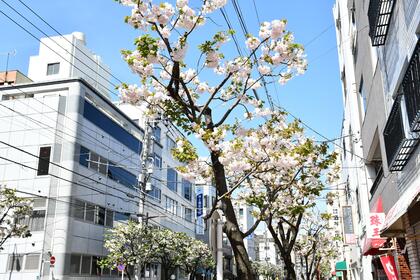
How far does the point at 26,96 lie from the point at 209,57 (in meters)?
26.3

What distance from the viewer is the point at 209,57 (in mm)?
9023

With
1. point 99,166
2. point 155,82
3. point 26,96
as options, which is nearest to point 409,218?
point 155,82

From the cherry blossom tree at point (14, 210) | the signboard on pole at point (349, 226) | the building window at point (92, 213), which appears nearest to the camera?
the cherry blossom tree at point (14, 210)

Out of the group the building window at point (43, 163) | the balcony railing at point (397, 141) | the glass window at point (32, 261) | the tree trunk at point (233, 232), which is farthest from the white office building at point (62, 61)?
the balcony railing at point (397, 141)

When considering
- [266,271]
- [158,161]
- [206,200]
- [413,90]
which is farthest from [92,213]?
[266,271]

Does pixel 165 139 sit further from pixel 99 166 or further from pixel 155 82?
pixel 155 82

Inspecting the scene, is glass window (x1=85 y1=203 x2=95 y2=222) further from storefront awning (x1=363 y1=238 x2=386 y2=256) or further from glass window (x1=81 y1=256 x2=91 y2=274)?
storefront awning (x1=363 y1=238 x2=386 y2=256)

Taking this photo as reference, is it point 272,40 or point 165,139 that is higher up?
point 165,139

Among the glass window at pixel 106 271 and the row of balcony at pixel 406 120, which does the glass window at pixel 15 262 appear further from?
the row of balcony at pixel 406 120

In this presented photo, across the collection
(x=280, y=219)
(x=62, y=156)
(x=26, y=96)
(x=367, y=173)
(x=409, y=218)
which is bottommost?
(x=409, y=218)

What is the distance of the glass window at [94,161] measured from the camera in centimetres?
3147

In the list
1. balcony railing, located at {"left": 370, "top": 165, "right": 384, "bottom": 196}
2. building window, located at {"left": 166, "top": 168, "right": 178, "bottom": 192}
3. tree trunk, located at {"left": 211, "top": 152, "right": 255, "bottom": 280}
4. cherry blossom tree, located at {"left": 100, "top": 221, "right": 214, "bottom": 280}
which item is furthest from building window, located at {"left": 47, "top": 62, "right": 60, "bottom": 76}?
tree trunk, located at {"left": 211, "top": 152, "right": 255, "bottom": 280}

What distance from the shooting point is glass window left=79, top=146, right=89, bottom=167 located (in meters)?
30.2

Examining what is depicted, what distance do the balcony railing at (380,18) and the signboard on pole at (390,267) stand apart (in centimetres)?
576
